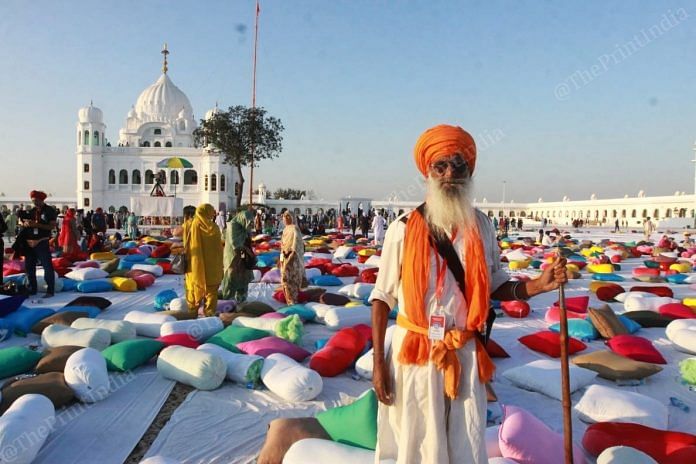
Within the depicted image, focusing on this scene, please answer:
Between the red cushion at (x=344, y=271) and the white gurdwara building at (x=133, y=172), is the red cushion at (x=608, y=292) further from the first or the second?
the white gurdwara building at (x=133, y=172)

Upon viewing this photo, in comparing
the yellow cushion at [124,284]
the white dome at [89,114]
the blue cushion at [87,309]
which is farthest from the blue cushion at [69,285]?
the white dome at [89,114]

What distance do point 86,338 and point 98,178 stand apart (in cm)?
5020

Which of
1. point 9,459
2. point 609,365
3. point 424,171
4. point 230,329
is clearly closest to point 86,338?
point 230,329

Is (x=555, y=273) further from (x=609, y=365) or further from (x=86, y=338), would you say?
(x=86, y=338)

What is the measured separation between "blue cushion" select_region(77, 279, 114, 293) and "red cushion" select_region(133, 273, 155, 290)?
461 millimetres

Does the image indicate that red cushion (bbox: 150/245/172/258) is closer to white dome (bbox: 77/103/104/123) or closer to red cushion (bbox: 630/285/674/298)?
red cushion (bbox: 630/285/674/298)

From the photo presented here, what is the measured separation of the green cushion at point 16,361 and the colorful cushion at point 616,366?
14.4ft

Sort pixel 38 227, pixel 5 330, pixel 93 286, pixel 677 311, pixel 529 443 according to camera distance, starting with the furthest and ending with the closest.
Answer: pixel 93 286
pixel 38 227
pixel 677 311
pixel 5 330
pixel 529 443

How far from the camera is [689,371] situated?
4117mm

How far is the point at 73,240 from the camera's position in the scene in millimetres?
11727

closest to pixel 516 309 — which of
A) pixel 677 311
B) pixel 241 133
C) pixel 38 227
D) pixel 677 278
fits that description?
pixel 677 311

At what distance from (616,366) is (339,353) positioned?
2218 mm

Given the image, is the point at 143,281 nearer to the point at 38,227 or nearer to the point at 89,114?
the point at 38,227

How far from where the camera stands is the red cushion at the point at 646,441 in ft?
8.55
